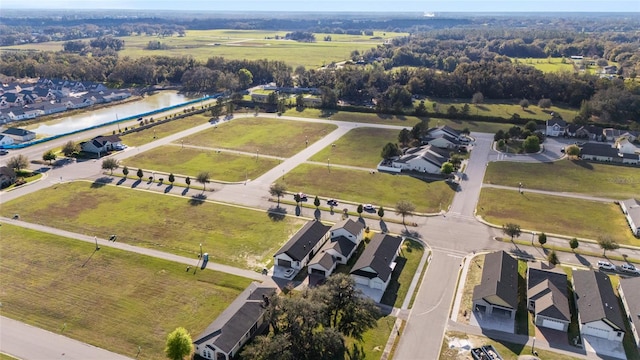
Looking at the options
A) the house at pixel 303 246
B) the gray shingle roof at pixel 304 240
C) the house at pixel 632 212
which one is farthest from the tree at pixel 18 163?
the house at pixel 632 212

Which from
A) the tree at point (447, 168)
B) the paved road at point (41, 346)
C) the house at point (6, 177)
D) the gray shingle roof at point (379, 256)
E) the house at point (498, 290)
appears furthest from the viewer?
the tree at point (447, 168)

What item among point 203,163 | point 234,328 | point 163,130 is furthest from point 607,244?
point 163,130

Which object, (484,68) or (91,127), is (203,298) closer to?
(91,127)

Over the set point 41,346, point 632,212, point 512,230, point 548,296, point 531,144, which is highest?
point 531,144

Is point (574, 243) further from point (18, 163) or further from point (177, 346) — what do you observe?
point (18, 163)

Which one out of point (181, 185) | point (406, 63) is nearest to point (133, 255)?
point (181, 185)

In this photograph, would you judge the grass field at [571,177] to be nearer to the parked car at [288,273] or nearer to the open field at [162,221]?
the open field at [162,221]
